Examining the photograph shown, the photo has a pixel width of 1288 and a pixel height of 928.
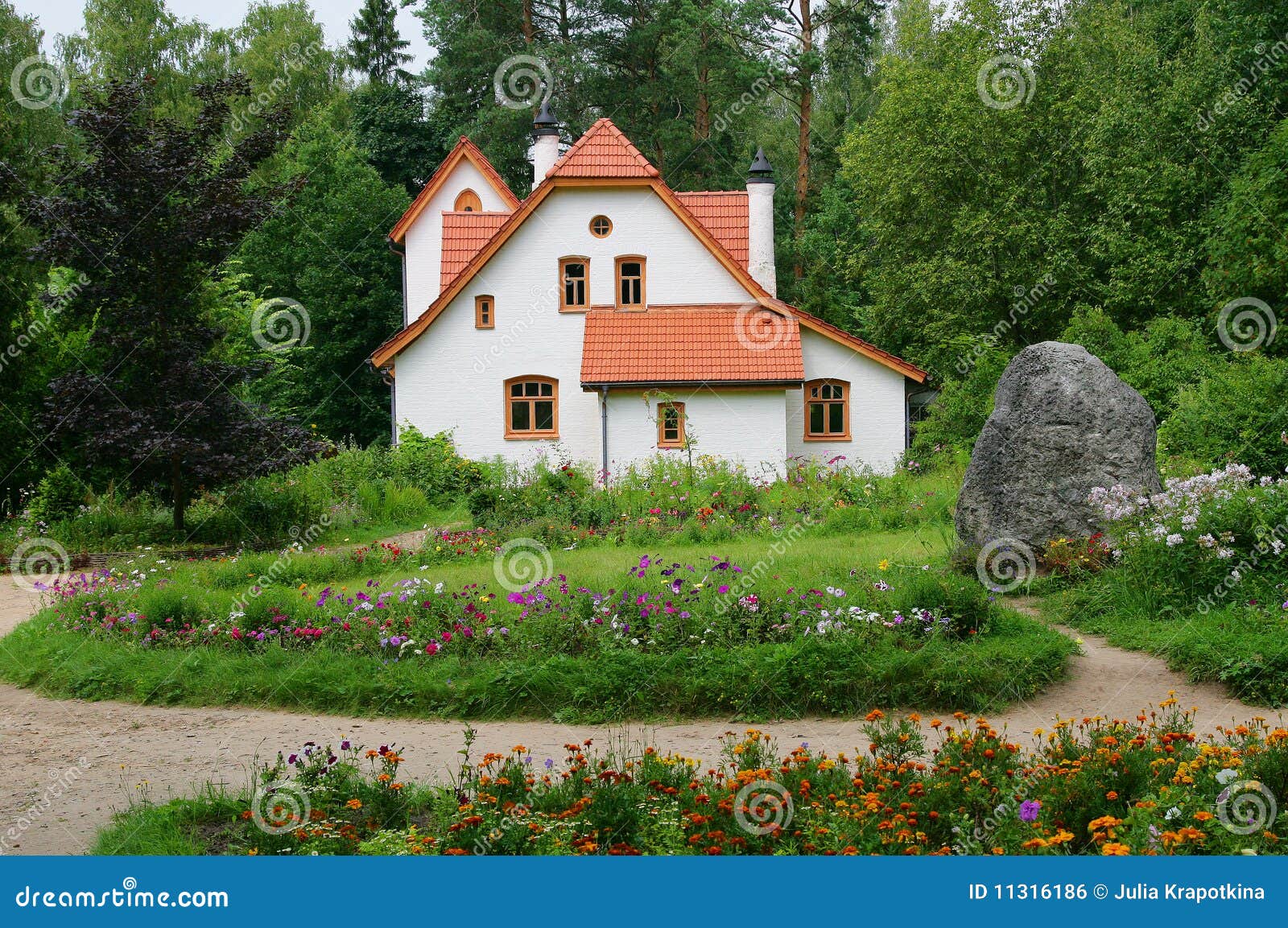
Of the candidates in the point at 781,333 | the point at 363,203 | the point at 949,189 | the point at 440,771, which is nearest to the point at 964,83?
the point at 949,189

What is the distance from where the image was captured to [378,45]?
147 feet

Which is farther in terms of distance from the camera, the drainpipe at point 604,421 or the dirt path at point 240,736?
the drainpipe at point 604,421

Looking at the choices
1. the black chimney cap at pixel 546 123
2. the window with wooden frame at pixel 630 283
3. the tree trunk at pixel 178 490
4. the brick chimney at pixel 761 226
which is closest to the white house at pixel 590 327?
the window with wooden frame at pixel 630 283

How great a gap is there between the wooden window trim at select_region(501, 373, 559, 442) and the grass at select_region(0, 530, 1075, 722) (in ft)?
49.1

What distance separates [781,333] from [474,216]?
333 inches

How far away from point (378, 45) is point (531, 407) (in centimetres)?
2609

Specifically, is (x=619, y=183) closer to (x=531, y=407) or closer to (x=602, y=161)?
(x=602, y=161)

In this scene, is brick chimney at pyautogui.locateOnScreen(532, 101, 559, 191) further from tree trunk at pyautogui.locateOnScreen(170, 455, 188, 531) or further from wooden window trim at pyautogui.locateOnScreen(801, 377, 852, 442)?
tree trunk at pyautogui.locateOnScreen(170, 455, 188, 531)

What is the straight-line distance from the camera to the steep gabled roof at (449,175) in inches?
1172

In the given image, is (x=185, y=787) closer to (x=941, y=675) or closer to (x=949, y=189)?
(x=941, y=675)

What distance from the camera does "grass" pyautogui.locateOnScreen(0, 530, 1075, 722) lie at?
8172 mm

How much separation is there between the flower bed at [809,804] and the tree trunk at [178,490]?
35.5 feet

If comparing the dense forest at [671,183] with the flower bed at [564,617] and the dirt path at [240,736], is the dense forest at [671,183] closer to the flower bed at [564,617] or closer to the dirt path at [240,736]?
the flower bed at [564,617]

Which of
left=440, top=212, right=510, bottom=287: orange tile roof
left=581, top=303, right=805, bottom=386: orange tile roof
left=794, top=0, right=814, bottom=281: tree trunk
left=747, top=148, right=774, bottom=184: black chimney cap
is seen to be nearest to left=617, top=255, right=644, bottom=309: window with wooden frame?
left=581, top=303, right=805, bottom=386: orange tile roof
